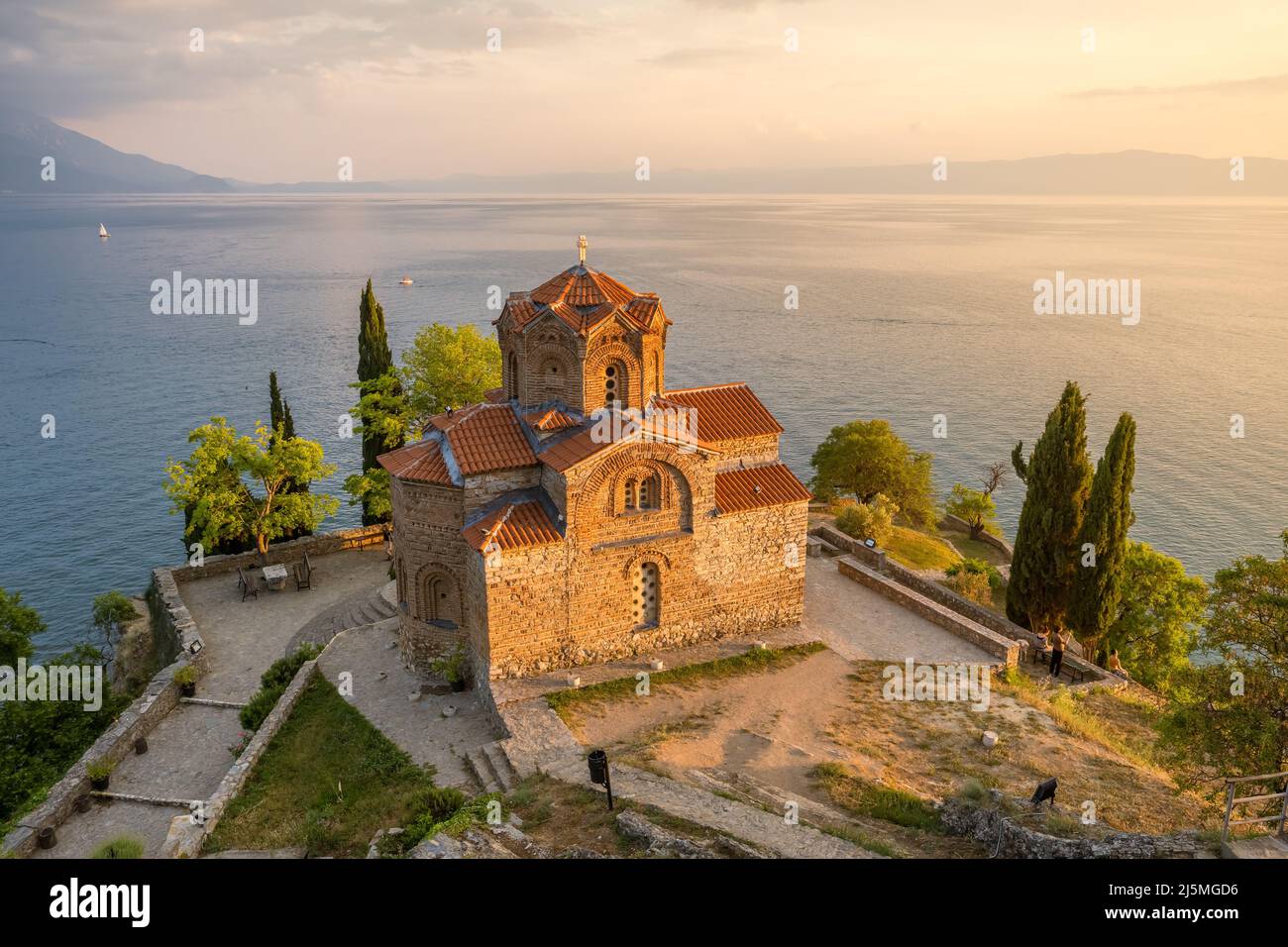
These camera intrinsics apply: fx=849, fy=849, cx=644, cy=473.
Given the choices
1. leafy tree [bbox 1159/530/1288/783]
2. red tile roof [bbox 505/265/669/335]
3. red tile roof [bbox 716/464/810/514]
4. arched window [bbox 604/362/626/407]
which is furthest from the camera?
red tile roof [bbox 716/464/810/514]

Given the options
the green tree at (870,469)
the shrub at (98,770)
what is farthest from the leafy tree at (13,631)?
the green tree at (870,469)

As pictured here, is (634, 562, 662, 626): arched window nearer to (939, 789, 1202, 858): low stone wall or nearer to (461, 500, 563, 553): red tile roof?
(461, 500, 563, 553): red tile roof

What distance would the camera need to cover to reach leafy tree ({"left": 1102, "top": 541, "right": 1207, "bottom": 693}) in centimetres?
3494

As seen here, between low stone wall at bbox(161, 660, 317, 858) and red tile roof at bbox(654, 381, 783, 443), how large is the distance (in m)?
14.7

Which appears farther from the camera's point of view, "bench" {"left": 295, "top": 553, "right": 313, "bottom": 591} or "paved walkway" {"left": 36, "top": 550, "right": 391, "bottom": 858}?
"bench" {"left": 295, "top": 553, "right": 313, "bottom": 591}

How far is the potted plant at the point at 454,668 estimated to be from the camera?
1045 inches

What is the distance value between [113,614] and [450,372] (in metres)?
18.5

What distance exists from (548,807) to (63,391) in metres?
84.9

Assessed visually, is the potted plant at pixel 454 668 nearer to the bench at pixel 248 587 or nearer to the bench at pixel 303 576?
the bench at pixel 303 576

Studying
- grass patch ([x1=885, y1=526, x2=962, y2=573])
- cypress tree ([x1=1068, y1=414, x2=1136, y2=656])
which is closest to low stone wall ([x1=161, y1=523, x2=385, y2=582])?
grass patch ([x1=885, y1=526, x2=962, y2=573])

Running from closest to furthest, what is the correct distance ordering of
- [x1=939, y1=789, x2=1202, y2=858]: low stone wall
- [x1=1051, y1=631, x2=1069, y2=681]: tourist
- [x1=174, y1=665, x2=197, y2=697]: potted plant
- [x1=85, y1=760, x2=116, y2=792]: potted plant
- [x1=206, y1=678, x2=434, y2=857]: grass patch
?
1. [x1=939, y1=789, x2=1202, y2=858]: low stone wall
2. [x1=206, y1=678, x2=434, y2=857]: grass patch
3. [x1=85, y1=760, x2=116, y2=792]: potted plant
4. [x1=174, y1=665, x2=197, y2=697]: potted plant
5. [x1=1051, y1=631, x2=1069, y2=681]: tourist

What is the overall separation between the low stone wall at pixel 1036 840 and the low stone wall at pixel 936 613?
9923 mm

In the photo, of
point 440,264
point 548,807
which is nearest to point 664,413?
point 548,807
